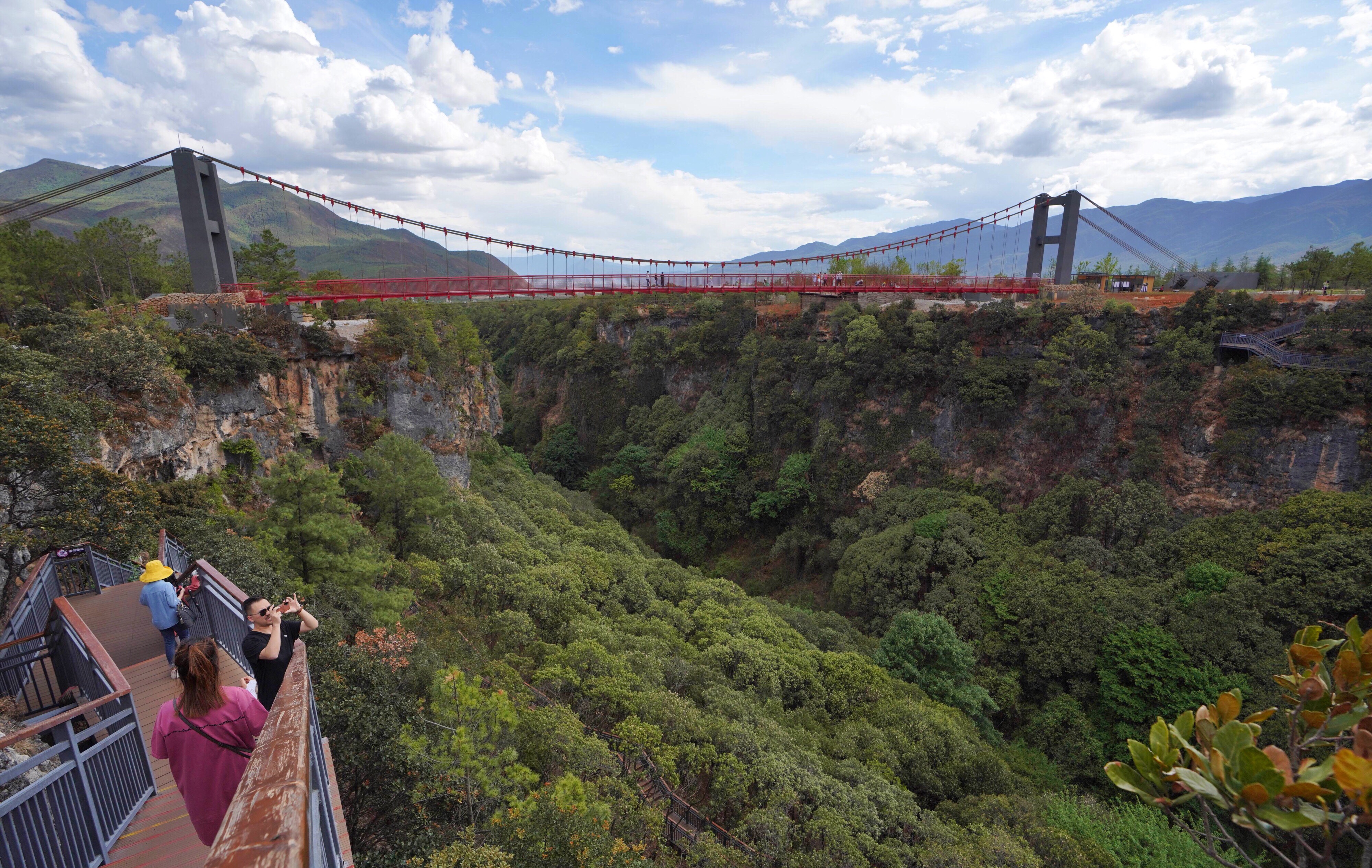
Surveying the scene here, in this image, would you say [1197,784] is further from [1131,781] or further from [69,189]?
[69,189]

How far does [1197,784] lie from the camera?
2.50 metres

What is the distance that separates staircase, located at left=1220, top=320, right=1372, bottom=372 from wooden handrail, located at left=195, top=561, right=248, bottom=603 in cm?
3227

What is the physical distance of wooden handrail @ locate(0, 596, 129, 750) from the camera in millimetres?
3064

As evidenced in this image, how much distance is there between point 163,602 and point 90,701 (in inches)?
95.7

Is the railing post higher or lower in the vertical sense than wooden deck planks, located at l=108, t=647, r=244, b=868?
higher

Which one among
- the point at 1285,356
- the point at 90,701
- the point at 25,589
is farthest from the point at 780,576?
the point at 90,701

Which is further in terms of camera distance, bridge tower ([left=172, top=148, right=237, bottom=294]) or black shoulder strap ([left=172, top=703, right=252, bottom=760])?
bridge tower ([left=172, top=148, right=237, bottom=294])

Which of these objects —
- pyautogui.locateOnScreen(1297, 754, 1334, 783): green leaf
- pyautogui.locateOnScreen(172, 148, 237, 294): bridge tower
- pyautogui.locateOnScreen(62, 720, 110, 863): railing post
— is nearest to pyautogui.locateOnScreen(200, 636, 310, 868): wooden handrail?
pyautogui.locateOnScreen(62, 720, 110, 863): railing post

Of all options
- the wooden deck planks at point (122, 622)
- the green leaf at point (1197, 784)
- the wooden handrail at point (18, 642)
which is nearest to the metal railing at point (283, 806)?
the green leaf at point (1197, 784)

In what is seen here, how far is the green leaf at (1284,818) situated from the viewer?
7.29ft

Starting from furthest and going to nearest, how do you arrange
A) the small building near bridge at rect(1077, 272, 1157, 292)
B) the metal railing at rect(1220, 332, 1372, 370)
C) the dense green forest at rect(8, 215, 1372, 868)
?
the small building near bridge at rect(1077, 272, 1157, 292)
the metal railing at rect(1220, 332, 1372, 370)
the dense green forest at rect(8, 215, 1372, 868)

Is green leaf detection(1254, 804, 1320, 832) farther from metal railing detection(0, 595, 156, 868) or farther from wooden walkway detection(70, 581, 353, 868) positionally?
metal railing detection(0, 595, 156, 868)

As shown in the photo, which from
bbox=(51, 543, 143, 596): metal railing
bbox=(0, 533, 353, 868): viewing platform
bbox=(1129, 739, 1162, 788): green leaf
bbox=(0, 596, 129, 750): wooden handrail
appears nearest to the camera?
bbox=(0, 533, 353, 868): viewing platform

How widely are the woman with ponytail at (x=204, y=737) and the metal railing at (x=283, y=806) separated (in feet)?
2.39
